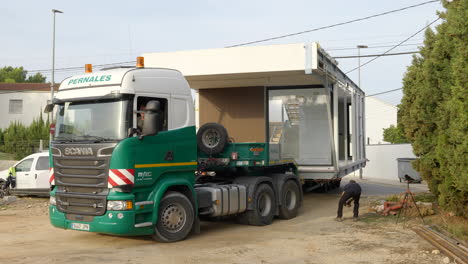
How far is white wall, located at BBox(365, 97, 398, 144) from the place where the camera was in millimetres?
50312

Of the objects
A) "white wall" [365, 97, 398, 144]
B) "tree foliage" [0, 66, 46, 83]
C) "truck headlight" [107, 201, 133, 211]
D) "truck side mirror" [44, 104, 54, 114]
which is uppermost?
"tree foliage" [0, 66, 46, 83]

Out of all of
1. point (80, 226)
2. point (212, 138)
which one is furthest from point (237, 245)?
point (212, 138)

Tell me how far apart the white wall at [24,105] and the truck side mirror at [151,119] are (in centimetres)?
3642

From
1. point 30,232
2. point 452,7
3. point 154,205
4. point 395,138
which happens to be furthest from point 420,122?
point 395,138

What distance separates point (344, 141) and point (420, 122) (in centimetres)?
517

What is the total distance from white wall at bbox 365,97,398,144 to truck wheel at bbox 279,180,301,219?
39.0 metres

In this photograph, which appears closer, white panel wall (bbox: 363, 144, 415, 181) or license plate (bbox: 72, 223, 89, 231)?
license plate (bbox: 72, 223, 89, 231)

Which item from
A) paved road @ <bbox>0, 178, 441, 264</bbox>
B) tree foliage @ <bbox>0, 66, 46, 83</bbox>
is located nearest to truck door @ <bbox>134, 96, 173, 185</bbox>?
paved road @ <bbox>0, 178, 441, 264</bbox>

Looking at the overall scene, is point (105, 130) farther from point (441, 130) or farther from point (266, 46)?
point (441, 130)

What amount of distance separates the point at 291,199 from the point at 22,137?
24.9 m

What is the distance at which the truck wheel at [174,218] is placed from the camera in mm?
8898

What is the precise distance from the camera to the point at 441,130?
1058cm

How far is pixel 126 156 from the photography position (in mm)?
8211

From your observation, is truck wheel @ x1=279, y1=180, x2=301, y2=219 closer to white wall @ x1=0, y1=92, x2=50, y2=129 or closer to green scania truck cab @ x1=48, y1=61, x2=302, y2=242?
green scania truck cab @ x1=48, y1=61, x2=302, y2=242
